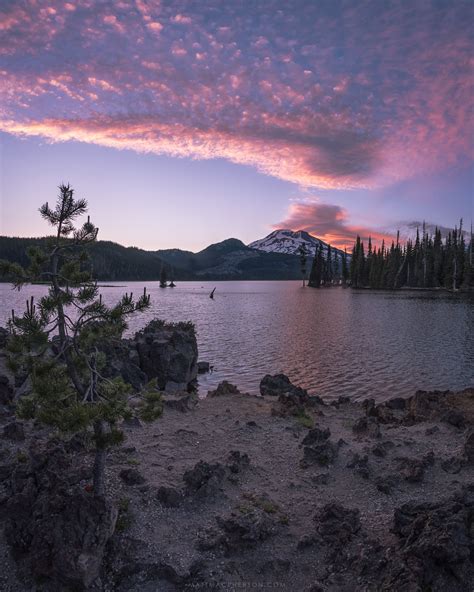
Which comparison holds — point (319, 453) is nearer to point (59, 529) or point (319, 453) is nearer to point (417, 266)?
point (59, 529)

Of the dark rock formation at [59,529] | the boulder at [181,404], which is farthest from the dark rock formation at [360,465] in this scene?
the boulder at [181,404]

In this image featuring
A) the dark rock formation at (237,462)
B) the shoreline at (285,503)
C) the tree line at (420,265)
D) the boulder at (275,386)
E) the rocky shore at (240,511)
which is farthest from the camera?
the tree line at (420,265)

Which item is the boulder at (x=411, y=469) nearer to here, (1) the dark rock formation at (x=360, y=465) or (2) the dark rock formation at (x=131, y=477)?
(1) the dark rock formation at (x=360, y=465)

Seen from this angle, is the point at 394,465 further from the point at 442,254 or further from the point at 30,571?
the point at 442,254

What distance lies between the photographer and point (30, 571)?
5.98m

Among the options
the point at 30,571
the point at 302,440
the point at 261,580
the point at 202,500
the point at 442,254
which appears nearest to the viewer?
the point at 30,571

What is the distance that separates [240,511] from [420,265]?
151504 mm

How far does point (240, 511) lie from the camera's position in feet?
26.5

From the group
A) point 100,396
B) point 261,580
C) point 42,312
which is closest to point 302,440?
point 261,580

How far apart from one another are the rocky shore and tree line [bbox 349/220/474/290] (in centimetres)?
12099

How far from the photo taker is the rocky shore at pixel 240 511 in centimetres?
598

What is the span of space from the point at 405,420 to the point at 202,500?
9.50 metres

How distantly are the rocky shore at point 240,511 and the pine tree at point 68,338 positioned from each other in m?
1.06

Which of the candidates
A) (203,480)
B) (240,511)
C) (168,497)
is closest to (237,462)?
(203,480)
